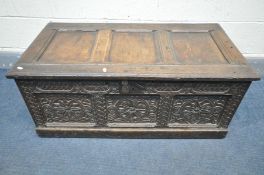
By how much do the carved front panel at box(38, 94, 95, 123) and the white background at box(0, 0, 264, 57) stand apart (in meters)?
0.79

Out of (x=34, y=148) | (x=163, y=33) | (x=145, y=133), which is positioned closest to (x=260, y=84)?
(x=163, y=33)

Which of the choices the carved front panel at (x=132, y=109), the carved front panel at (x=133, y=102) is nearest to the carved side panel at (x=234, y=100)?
the carved front panel at (x=133, y=102)

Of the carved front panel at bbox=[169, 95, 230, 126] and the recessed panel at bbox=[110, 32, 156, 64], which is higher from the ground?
the recessed panel at bbox=[110, 32, 156, 64]

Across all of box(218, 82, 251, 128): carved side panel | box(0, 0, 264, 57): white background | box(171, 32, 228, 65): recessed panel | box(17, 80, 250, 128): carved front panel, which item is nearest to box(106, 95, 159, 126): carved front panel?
box(17, 80, 250, 128): carved front panel

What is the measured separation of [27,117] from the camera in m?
1.66

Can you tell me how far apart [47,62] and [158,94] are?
632 millimetres

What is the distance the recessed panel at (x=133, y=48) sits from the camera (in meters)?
1.25

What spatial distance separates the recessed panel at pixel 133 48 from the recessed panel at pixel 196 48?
0.16 meters

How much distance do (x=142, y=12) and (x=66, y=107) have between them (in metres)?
0.94

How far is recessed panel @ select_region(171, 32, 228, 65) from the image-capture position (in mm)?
1249

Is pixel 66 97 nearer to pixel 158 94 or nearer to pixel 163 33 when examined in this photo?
pixel 158 94

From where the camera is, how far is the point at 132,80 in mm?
1171

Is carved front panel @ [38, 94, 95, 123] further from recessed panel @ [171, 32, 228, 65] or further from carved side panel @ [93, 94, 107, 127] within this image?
recessed panel @ [171, 32, 228, 65]

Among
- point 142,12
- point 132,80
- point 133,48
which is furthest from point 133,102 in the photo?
point 142,12
